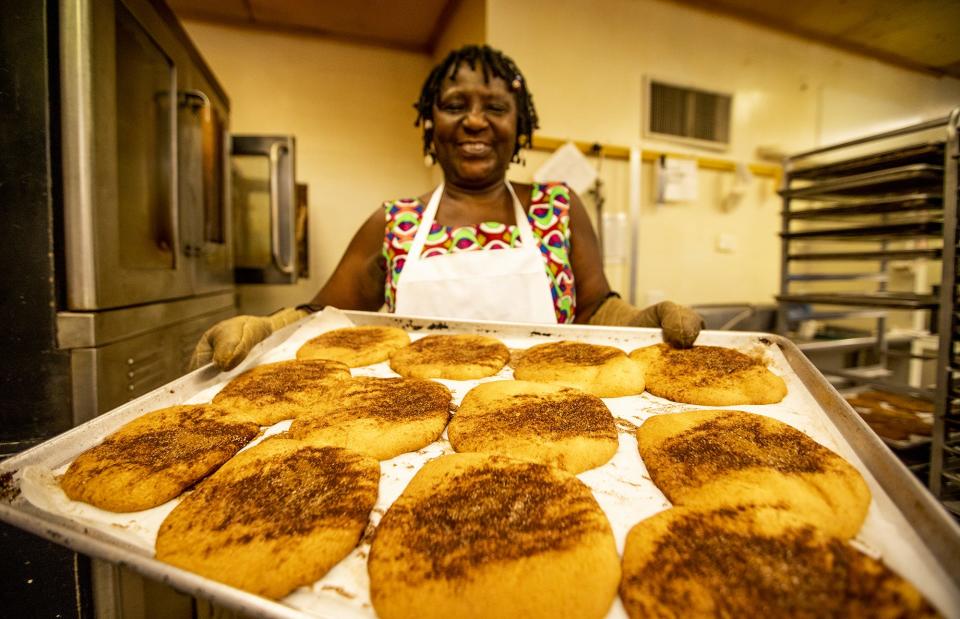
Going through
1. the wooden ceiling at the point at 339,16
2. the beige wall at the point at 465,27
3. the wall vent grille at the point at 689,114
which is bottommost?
the wall vent grille at the point at 689,114

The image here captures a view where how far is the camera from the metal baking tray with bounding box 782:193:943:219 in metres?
1.83

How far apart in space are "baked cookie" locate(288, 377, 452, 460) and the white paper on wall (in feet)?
6.91

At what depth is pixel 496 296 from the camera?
A: 1.58 metres

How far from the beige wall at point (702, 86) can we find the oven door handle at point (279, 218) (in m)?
1.42

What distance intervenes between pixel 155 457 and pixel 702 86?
12.4ft

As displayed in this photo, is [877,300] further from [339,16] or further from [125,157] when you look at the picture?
[339,16]

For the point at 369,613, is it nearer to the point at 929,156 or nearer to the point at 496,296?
the point at 496,296

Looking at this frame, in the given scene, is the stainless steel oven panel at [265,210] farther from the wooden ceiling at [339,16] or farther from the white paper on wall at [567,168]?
the white paper on wall at [567,168]

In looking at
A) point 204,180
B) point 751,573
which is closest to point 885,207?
point 751,573

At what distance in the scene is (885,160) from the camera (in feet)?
6.42

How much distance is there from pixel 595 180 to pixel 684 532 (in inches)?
105

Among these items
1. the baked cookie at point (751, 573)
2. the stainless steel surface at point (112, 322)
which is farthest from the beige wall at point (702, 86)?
the baked cookie at point (751, 573)

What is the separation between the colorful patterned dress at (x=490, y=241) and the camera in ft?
5.36

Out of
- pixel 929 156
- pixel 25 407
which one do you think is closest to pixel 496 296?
pixel 25 407
